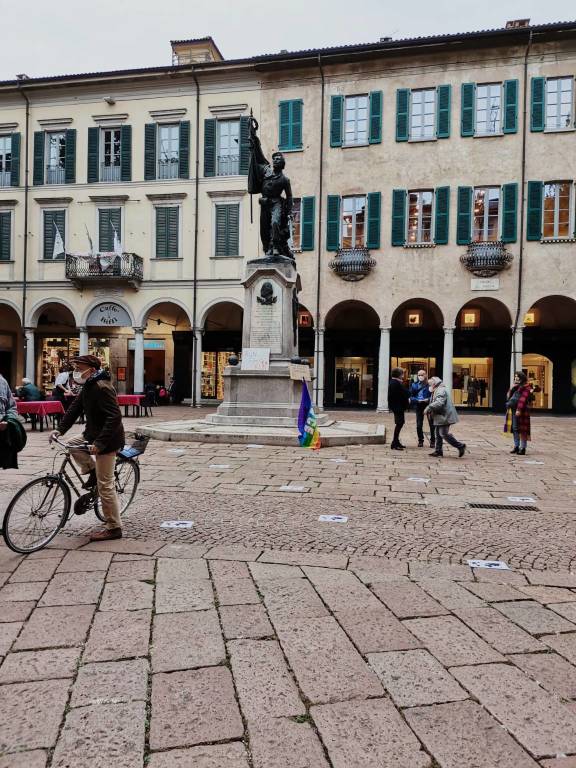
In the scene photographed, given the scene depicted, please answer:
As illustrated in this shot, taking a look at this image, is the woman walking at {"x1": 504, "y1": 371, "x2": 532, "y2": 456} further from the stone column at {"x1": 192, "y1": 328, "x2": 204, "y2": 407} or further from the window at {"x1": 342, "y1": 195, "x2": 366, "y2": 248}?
the stone column at {"x1": 192, "y1": 328, "x2": 204, "y2": 407}

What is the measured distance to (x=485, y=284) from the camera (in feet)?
71.3

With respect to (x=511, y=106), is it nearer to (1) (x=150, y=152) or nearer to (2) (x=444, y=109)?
(2) (x=444, y=109)

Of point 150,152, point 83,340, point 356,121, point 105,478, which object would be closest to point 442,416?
point 105,478

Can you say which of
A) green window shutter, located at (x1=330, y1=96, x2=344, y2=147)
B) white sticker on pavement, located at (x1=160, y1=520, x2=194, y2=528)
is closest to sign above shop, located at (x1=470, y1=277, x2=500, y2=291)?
green window shutter, located at (x1=330, y1=96, x2=344, y2=147)

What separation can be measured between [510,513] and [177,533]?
349 centimetres

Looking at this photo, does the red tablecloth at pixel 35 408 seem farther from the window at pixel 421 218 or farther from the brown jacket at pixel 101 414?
the window at pixel 421 218

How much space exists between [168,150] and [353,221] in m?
8.62

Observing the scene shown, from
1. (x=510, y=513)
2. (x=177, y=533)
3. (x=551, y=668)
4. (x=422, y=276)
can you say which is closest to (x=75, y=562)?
(x=177, y=533)

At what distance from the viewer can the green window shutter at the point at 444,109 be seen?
22.0m

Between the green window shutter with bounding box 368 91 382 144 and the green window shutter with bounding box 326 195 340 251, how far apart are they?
264cm

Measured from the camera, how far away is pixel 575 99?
69.0 feet

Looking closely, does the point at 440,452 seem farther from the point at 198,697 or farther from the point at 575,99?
the point at 575,99

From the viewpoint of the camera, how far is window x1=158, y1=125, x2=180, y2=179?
24656 millimetres

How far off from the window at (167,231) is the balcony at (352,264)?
687 cm
